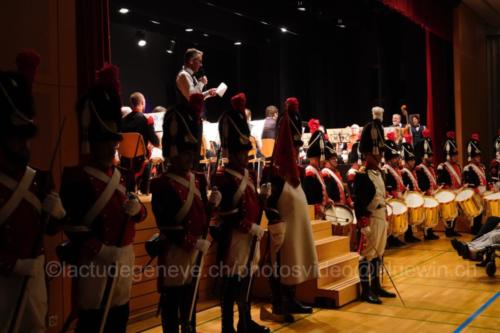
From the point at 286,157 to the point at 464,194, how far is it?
244 inches

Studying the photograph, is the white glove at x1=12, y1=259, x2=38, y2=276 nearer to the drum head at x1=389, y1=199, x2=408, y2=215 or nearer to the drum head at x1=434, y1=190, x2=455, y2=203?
the drum head at x1=389, y1=199, x2=408, y2=215

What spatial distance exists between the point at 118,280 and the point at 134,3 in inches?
309

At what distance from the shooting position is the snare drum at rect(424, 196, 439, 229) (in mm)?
9812

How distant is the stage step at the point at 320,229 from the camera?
21.7ft

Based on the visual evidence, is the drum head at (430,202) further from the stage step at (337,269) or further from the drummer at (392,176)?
the stage step at (337,269)

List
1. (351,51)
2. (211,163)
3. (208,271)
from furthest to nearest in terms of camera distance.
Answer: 1. (351,51)
2. (211,163)
3. (208,271)

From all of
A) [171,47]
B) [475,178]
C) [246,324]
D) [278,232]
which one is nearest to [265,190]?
[278,232]

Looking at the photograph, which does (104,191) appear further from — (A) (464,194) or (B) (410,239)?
(A) (464,194)

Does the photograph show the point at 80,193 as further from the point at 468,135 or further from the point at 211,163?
the point at 468,135

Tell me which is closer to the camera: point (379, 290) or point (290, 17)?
point (379, 290)

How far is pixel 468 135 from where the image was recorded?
14.1 meters

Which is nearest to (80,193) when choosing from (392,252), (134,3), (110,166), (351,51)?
(110,166)

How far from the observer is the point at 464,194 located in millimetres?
10312

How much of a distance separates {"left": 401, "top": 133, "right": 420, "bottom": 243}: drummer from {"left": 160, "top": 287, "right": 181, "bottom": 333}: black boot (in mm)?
6923
